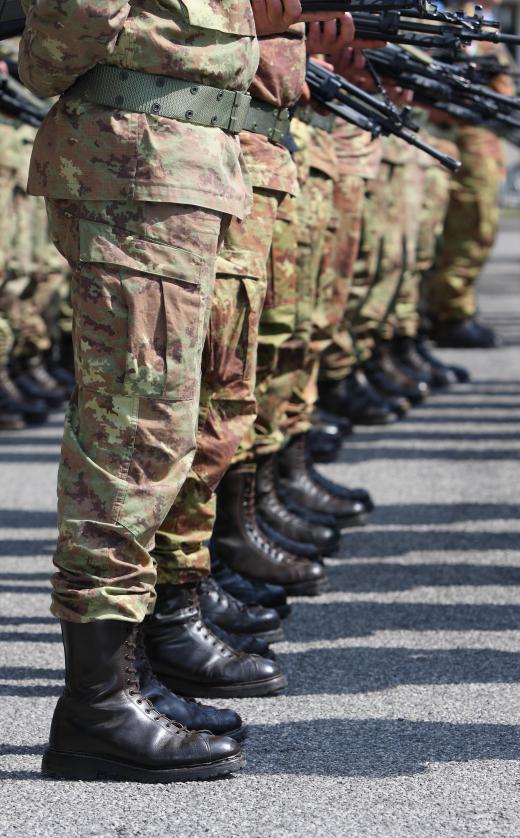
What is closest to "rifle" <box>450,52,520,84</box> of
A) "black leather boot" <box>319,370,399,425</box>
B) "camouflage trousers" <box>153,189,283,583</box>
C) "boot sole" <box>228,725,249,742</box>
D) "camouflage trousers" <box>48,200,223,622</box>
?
"camouflage trousers" <box>153,189,283,583</box>

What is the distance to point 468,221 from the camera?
943 cm

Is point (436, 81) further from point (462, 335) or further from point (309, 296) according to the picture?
point (462, 335)

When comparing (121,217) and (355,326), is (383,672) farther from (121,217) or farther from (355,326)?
(355,326)

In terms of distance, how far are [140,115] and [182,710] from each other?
1.09 meters

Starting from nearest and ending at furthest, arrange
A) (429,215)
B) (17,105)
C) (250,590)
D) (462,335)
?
(250,590), (17,105), (429,215), (462,335)

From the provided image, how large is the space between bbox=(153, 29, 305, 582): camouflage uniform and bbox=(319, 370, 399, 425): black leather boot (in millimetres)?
3448

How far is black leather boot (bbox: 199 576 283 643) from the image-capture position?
11.3 ft

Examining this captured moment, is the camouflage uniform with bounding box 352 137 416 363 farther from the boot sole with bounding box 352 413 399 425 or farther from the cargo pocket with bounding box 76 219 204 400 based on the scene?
the cargo pocket with bounding box 76 219 204 400

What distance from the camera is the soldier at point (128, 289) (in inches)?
97.2

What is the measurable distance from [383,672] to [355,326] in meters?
3.42

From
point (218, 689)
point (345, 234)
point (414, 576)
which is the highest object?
point (345, 234)

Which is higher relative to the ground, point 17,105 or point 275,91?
point 275,91

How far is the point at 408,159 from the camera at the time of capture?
22.2 ft

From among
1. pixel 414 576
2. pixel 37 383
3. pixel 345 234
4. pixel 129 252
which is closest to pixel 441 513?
pixel 414 576
